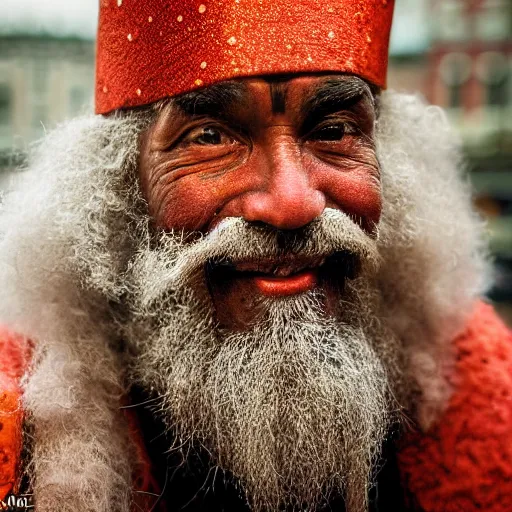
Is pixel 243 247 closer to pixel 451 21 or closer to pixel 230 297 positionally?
pixel 230 297

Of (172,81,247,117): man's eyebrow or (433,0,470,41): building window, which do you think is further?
(433,0,470,41): building window

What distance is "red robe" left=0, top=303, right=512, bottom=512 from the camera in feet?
6.41

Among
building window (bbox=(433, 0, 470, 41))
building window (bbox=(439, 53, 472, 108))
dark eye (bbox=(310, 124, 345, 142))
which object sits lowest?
building window (bbox=(439, 53, 472, 108))

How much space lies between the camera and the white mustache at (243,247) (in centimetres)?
174

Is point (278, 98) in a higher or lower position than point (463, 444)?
higher

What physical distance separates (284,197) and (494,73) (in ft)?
69.4

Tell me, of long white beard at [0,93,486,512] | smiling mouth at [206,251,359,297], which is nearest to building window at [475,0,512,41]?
long white beard at [0,93,486,512]

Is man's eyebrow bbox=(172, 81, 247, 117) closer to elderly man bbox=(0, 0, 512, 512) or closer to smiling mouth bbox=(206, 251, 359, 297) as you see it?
elderly man bbox=(0, 0, 512, 512)

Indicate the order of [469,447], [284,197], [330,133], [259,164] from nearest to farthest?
[284,197] < [259,164] < [330,133] < [469,447]

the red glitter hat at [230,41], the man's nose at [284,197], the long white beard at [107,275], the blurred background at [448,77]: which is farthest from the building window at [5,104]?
the man's nose at [284,197]

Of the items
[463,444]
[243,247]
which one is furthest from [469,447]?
[243,247]

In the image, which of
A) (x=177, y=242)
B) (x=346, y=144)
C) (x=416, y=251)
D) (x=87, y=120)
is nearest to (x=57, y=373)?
(x=177, y=242)

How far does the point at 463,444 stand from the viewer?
2.08 meters

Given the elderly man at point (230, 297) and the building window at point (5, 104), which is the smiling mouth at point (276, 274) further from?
the building window at point (5, 104)
